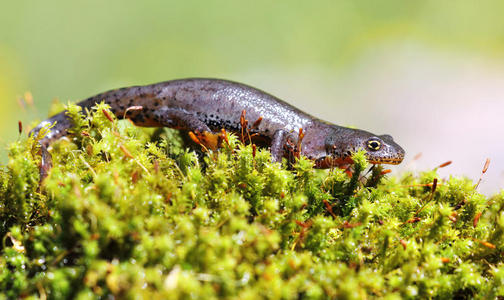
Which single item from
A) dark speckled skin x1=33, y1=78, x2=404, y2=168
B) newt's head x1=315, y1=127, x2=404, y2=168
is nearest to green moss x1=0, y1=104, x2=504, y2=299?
newt's head x1=315, y1=127, x2=404, y2=168

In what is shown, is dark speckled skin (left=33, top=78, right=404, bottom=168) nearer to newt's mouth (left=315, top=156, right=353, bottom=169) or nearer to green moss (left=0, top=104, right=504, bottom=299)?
newt's mouth (left=315, top=156, right=353, bottom=169)

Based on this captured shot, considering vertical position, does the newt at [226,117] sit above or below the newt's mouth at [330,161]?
above

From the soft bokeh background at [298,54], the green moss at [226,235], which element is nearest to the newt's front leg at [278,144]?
the green moss at [226,235]

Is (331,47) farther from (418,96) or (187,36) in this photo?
(187,36)

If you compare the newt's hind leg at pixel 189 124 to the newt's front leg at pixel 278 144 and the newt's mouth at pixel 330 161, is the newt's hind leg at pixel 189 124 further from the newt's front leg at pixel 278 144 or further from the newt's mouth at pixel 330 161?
the newt's mouth at pixel 330 161

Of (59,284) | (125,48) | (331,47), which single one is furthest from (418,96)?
(59,284)

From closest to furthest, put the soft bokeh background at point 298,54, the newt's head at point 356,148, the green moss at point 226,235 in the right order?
the green moss at point 226,235, the newt's head at point 356,148, the soft bokeh background at point 298,54
